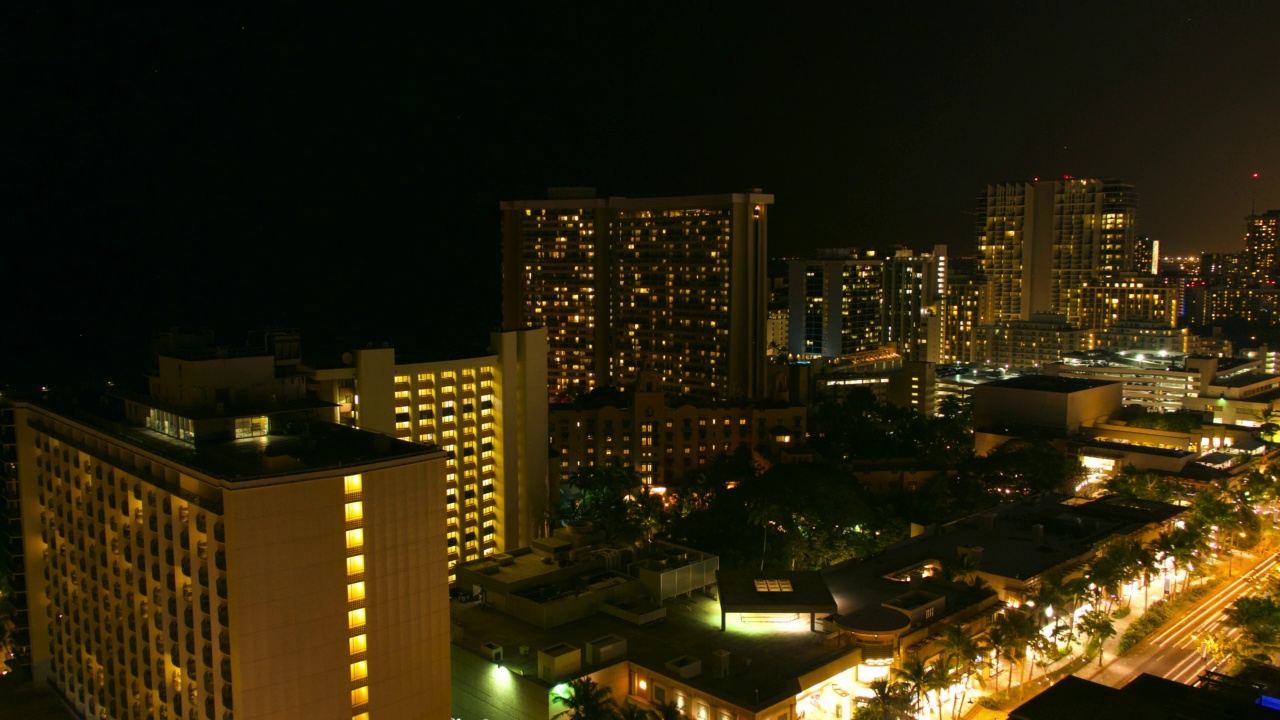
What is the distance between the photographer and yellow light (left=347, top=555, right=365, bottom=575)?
556 inches

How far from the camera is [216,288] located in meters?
34.2

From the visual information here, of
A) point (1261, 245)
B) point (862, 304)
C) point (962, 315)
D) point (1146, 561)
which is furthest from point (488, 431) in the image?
point (1261, 245)

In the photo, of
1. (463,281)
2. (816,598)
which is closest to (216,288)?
(463,281)

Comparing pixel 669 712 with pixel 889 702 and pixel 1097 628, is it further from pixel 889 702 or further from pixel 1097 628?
pixel 1097 628

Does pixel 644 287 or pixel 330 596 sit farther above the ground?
pixel 644 287

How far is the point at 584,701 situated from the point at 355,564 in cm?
424

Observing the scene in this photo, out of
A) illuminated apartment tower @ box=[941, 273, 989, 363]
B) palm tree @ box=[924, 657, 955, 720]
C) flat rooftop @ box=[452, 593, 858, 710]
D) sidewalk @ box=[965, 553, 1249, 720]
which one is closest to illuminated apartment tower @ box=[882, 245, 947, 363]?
illuminated apartment tower @ box=[941, 273, 989, 363]

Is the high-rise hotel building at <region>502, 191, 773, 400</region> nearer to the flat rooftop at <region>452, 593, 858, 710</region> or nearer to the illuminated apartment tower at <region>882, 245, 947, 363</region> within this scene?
the illuminated apartment tower at <region>882, 245, 947, 363</region>

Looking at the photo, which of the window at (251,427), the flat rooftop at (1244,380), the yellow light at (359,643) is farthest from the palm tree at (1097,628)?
the flat rooftop at (1244,380)

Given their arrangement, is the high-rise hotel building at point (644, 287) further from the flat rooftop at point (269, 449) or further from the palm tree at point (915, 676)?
the flat rooftop at point (269, 449)

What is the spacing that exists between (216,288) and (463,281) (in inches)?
537

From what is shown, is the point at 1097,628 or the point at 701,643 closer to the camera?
the point at 701,643

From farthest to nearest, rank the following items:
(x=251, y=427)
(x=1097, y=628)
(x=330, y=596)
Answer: (x=1097, y=628)
(x=251, y=427)
(x=330, y=596)

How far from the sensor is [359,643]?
14.3m
